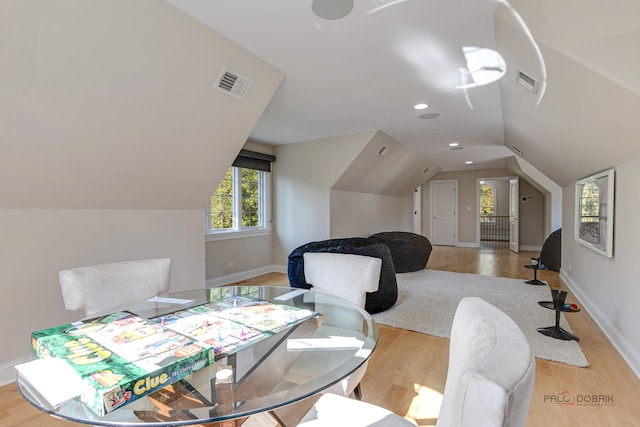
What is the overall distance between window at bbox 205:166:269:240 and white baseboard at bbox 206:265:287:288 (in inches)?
25.1

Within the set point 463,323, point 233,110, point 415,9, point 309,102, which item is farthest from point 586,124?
point 233,110

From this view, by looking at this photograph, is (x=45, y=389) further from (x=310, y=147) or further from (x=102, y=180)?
(x=310, y=147)

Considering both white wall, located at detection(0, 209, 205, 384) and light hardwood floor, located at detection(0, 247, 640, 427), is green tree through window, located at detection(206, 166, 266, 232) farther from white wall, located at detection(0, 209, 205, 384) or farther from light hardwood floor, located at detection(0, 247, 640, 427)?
light hardwood floor, located at detection(0, 247, 640, 427)

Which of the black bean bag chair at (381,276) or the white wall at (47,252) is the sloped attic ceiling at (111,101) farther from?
the black bean bag chair at (381,276)

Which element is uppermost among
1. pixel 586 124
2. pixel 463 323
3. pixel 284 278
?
pixel 586 124

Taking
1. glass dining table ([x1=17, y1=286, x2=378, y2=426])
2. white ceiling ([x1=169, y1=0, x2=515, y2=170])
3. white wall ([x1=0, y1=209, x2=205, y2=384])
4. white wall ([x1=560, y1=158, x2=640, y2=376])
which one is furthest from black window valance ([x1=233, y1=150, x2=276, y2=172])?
white wall ([x1=560, y1=158, x2=640, y2=376])

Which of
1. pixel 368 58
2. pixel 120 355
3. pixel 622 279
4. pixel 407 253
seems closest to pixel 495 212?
pixel 407 253

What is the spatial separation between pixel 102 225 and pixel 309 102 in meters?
2.35

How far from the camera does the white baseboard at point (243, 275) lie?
4.60m

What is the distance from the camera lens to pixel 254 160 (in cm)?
518

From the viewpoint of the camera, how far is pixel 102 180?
2488 millimetres

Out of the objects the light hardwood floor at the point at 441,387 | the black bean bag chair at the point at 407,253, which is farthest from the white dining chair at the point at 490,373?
the black bean bag chair at the point at 407,253

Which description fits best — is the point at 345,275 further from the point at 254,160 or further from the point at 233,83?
the point at 254,160

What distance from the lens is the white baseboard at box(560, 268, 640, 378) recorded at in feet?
7.32
